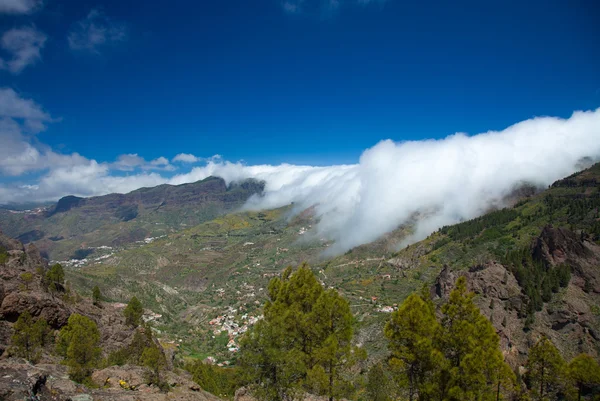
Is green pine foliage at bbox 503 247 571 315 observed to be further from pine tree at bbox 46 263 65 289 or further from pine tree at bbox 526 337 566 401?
pine tree at bbox 46 263 65 289

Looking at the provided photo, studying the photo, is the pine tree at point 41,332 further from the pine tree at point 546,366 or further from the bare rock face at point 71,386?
the pine tree at point 546,366

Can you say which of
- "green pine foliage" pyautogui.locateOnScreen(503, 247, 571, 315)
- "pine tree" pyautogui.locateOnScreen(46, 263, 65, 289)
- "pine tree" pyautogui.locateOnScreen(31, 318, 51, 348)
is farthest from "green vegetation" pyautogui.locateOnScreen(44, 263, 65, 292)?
"green pine foliage" pyautogui.locateOnScreen(503, 247, 571, 315)

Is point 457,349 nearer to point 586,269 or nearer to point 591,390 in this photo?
point 591,390

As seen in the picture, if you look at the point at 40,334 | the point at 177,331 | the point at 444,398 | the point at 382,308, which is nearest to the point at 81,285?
the point at 177,331

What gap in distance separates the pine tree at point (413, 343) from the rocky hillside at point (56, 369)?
21343 millimetres

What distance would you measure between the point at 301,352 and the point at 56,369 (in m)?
29.6

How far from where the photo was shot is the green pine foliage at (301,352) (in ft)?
80.2

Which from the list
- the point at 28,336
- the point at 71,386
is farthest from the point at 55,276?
the point at 71,386

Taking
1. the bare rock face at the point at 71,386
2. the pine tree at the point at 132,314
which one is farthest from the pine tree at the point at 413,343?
the pine tree at the point at 132,314

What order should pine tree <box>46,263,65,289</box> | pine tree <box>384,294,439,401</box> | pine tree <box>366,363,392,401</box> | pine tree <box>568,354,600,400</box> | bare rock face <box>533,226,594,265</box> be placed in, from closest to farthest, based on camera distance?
pine tree <box>384,294,439,401</box> → pine tree <box>568,354,600,400</box> → pine tree <box>366,363,392,401</box> → bare rock face <box>533,226,594,265</box> → pine tree <box>46,263,65,289</box>

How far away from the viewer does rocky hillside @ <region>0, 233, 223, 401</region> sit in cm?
1545

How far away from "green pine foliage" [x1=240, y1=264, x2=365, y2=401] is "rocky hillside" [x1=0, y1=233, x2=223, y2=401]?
1070 centimetres

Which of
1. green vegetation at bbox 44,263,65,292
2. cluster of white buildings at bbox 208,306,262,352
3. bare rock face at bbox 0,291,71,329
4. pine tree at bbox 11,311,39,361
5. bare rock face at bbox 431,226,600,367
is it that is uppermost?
green vegetation at bbox 44,263,65,292

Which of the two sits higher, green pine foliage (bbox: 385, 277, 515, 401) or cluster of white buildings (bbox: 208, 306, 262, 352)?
green pine foliage (bbox: 385, 277, 515, 401)
